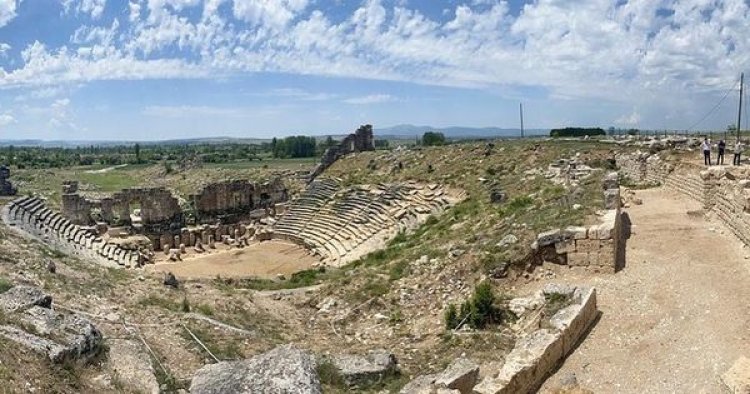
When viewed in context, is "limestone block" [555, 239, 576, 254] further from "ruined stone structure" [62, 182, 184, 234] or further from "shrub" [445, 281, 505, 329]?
"ruined stone structure" [62, 182, 184, 234]

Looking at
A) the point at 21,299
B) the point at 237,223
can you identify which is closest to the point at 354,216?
the point at 237,223

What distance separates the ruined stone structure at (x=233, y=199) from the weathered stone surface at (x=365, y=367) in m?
33.4

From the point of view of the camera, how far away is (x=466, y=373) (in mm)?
8422

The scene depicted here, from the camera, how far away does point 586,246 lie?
522 inches

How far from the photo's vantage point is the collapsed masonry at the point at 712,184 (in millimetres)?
13961

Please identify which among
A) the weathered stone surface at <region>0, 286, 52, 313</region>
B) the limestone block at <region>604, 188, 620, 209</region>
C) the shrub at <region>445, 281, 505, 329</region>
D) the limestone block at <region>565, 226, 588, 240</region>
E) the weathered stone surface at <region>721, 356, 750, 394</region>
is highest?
the limestone block at <region>604, 188, 620, 209</region>

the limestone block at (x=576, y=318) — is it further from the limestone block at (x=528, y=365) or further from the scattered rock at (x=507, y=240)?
the scattered rock at (x=507, y=240)

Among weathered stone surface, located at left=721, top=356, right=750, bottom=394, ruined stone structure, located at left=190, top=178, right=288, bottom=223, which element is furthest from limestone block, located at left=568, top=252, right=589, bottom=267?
ruined stone structure, located at left=190, top=178, right=288, bottom=223

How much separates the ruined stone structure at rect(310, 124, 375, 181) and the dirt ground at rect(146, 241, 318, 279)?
521 inches

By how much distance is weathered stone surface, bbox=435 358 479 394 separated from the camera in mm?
8188

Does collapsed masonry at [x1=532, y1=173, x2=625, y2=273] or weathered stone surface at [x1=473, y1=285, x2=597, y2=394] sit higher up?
collapsed masonry at [x1=532, y1=173, x2=625, y2=273]

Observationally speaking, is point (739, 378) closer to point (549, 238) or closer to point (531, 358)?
point (531, 358)

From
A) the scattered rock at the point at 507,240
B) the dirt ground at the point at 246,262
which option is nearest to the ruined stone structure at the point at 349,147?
the dirt ground at the point at 246,262

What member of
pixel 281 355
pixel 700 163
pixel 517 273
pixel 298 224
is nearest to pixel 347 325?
pixel 517 273
